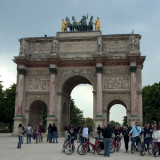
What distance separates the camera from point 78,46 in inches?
1384

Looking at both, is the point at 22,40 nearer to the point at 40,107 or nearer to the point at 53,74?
the point at 53,74

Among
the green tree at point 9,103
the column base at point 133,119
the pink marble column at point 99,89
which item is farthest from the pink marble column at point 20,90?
the green tree at point 9,103

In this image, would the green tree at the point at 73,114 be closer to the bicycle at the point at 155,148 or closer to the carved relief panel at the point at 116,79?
the carved relief panel at the point at 116,79

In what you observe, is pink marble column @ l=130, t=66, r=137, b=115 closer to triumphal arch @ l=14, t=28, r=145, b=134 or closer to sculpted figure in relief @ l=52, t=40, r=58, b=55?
triumphal arch @ l=14, t=28, r=145, b=134

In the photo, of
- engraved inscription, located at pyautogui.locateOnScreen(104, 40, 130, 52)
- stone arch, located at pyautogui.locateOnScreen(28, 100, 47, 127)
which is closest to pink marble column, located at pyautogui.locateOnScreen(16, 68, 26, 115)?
stone arch, located at pyautogui.locateOnScreen(28, 100, 47, 127)

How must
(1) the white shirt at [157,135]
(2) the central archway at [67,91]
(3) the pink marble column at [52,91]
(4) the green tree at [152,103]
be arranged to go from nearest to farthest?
(1) the white shirt at [157,135] < (3) the pink marble column at [52,91] < (2) the central archway at [67,91] < (4) the green tree at [152,103]

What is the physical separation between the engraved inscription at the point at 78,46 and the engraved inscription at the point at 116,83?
15.6ft

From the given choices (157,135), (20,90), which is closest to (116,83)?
(20,90)

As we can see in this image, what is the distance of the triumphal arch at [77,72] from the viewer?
107ft

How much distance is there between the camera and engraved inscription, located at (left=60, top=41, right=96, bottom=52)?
34.8 metres

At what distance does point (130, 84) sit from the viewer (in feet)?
108

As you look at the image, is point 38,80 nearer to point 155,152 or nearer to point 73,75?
point 73,75

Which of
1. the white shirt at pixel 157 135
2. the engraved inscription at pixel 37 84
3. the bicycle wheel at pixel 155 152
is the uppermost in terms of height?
the engraved inscription at pixel 37 84

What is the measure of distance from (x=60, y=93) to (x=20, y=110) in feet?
18.5
